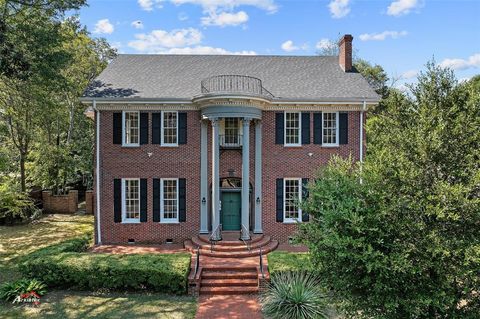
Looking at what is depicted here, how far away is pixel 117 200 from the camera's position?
52.2 feet

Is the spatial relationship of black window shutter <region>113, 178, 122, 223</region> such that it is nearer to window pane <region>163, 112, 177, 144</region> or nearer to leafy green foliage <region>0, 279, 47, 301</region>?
window pane <region>163, 112, 177, 144</region>

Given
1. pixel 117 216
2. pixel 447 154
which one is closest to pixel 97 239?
pixel 117 216

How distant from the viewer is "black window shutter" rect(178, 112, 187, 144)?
52.0 feet

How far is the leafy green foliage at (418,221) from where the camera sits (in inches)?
249

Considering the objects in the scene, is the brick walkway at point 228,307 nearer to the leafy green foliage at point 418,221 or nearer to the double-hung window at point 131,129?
the leafy green foliage at point 418,221

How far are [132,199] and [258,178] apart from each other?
6.05m

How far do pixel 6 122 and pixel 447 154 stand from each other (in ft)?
82.4

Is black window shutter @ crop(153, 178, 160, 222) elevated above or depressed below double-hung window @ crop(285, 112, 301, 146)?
below

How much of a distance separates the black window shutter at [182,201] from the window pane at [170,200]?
8.4 inches

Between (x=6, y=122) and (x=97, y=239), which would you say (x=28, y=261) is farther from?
(x=6, y=122)

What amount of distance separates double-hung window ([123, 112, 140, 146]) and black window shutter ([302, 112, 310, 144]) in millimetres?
7741

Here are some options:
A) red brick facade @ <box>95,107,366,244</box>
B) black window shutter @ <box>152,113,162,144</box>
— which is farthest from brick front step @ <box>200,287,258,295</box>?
black window shutter @ <box>152,113,162,144</box>

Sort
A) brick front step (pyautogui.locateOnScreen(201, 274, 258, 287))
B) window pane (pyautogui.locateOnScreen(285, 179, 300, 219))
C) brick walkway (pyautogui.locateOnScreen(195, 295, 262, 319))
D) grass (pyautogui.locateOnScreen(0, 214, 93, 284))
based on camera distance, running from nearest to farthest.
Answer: brick walkway (pyautogui.locateOnScreen(195, 295, 262, 319)) < brick front step (pyautogui.locateOnScreen(201, 274, 258, 287)) < grass (pyautogui.locateOnScreen(0, 214, 93, 284)) < window pane (pyautogui.locateOnScreen(285, 179, 300, 219))

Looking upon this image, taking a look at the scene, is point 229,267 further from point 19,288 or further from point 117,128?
point 117,128
